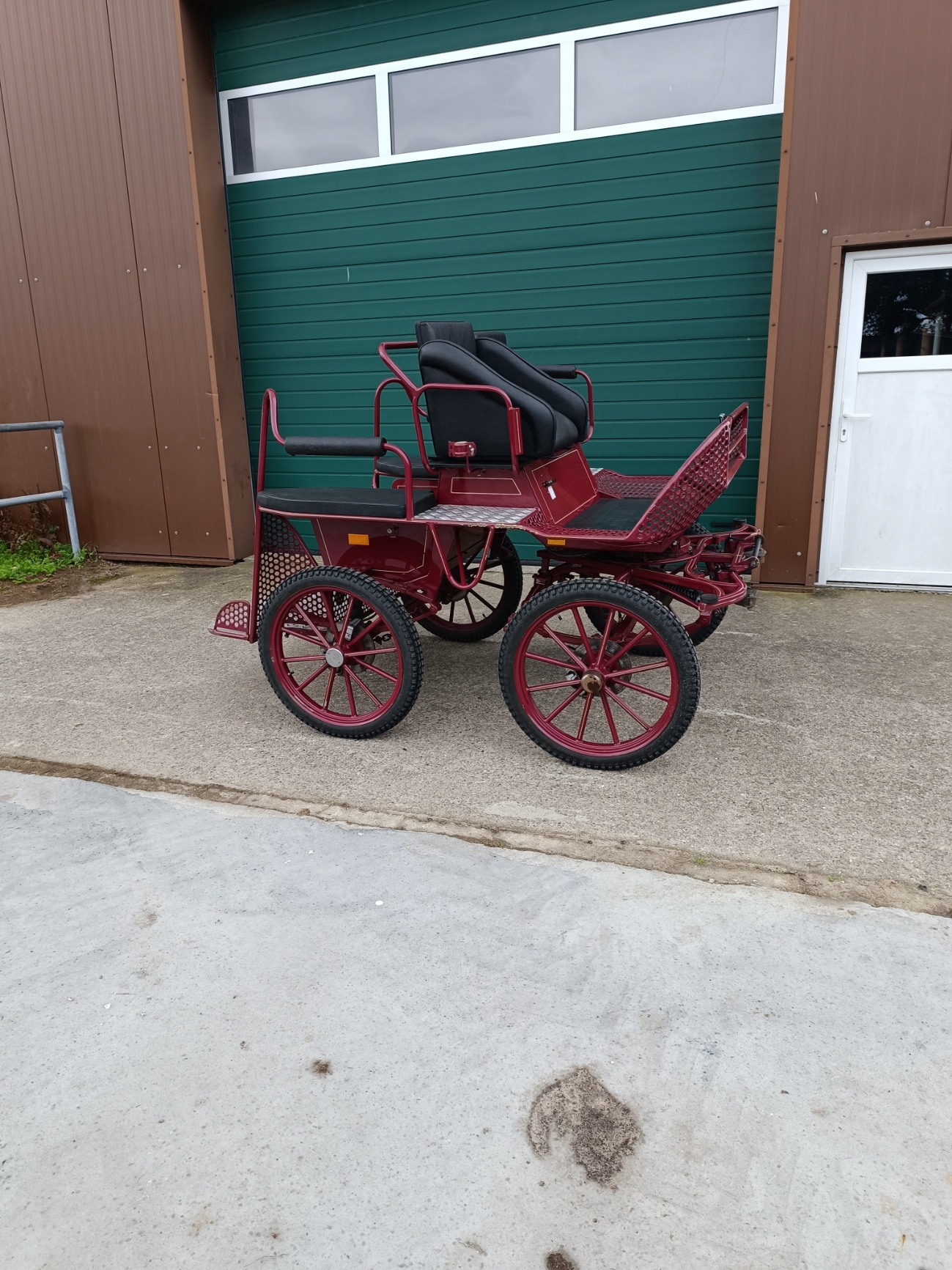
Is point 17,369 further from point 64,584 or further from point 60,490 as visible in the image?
point 64,584

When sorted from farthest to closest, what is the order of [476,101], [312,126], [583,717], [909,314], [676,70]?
[312,126] → [476,101] → [676,70] → [909,314] → [583,717]

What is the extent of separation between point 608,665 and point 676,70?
13.6 ft

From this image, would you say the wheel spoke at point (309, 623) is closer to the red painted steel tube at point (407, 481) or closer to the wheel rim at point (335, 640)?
the wheel rim at point (335, 640)

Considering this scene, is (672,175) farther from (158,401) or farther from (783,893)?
(783,893)

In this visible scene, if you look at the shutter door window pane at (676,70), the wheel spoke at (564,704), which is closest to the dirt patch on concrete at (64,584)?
the wheel spoke at (564,704)

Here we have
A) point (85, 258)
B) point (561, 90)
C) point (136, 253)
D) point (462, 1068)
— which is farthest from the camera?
point (85, 258)

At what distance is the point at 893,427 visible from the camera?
514 cm

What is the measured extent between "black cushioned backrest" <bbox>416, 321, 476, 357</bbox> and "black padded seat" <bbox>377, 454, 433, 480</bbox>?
475mm

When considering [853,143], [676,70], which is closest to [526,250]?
[676,70]

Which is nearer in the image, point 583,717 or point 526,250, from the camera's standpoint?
point 583,717

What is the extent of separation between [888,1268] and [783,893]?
1.04 metres

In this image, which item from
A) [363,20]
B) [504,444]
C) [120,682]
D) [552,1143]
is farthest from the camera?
[363,20]

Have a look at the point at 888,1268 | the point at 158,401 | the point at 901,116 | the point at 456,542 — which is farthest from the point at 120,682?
the point at 901,116

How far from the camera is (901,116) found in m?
4.62
